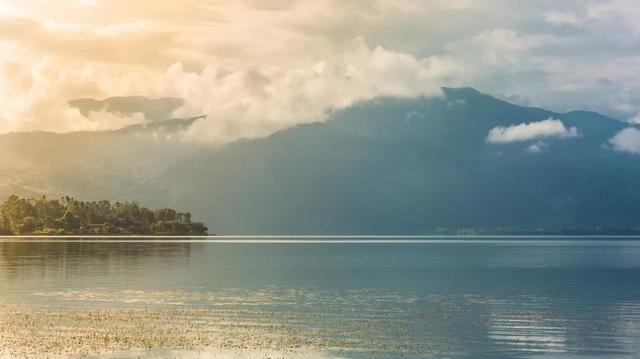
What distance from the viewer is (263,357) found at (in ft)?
194

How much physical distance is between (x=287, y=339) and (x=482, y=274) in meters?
91.9

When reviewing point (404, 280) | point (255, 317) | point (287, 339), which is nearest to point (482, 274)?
point (404, 280)

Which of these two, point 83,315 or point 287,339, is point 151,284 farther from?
point 287,339

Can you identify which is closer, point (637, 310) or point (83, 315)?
point (83, 315)

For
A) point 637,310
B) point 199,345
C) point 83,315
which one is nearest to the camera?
point 199,345

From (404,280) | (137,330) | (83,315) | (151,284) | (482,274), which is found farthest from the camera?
(482,274)

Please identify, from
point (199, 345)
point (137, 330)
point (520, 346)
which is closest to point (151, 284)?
point (137, 330)

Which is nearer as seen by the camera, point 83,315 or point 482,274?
point 83,315

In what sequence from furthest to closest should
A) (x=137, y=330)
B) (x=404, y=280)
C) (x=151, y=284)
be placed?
(x=404, y=280) → (x=151, y=284) → (x=137, y=330)

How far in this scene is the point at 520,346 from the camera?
2569 inches

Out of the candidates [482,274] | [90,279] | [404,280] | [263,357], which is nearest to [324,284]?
[404,280]

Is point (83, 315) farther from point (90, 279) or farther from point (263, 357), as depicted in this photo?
point (90, 279)

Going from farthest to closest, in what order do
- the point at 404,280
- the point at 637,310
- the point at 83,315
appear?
the point at 404,280
the point at 637,310
the point at 83,315

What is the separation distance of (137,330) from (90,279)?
5578 cm
